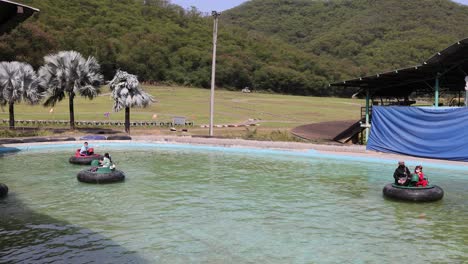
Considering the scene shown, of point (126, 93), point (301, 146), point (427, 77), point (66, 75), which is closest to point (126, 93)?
point (126, 93)

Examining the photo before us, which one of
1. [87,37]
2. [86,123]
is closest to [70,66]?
[86,123]

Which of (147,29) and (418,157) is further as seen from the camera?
(147,29)

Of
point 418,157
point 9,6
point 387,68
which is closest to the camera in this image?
point 9,6

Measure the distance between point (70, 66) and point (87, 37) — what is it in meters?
83.6

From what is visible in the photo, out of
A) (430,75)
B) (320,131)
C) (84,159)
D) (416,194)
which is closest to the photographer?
(416,194)

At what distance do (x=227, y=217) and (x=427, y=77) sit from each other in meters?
19.9

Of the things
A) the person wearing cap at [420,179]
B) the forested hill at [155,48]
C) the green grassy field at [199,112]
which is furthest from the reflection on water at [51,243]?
the forested hill at [155,48]

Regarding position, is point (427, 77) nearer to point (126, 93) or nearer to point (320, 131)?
point (320, 131)

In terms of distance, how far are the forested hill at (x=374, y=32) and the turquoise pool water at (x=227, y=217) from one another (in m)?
122

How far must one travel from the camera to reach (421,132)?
81.9 feet

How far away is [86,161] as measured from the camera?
22812 millimetres

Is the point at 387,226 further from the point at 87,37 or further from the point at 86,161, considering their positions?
the point at 87,37

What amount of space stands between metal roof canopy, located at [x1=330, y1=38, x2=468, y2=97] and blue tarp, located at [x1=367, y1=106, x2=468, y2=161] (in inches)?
90.6

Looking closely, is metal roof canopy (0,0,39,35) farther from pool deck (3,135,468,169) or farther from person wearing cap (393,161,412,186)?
pool deck (3,135,468,169)
